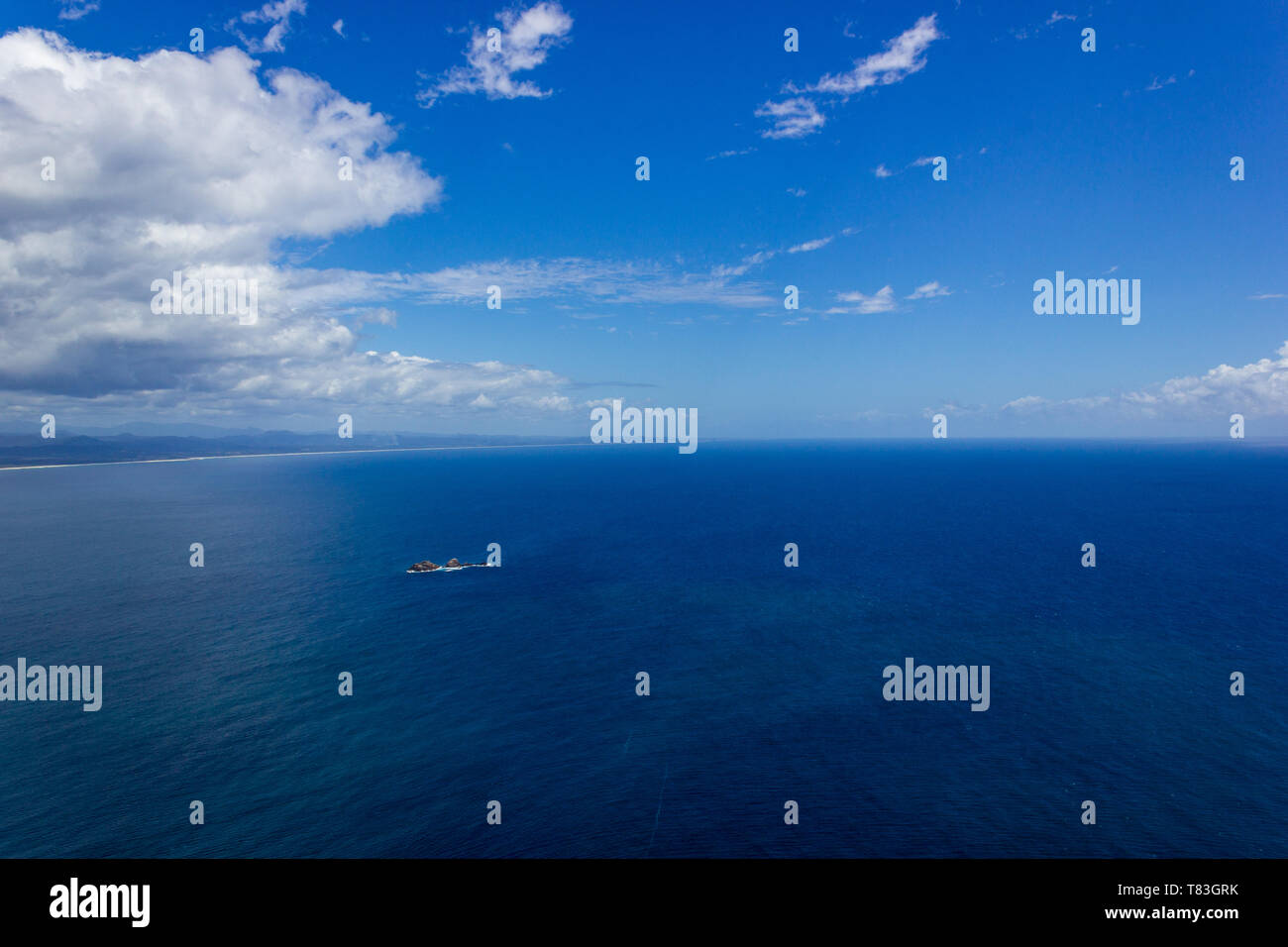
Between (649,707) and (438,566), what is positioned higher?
(438,566)

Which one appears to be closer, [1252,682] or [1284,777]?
[1284,777]

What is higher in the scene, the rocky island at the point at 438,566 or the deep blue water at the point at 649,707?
the rocky island at the point at 438,566

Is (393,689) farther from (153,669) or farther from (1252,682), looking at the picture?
(1252,682)

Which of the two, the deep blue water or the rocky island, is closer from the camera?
the deep blue water

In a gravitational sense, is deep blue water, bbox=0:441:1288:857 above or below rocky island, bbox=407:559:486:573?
below

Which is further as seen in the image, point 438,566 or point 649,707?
point 438,566

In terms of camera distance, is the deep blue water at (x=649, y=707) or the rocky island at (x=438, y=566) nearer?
the deep blue water at (x=649, y=707)
